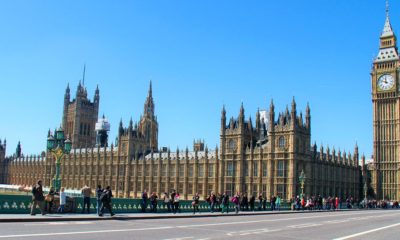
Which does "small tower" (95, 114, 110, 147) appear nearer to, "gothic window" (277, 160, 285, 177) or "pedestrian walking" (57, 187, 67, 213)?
"gothic window" (277, 160, 285, 177)

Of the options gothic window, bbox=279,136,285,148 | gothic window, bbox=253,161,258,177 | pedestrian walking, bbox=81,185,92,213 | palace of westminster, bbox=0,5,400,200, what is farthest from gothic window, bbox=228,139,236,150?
pedestrian walking, bbox=81,185,92,213

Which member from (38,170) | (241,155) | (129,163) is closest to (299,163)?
(241,155)

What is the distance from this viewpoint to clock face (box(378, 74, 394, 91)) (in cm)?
9562

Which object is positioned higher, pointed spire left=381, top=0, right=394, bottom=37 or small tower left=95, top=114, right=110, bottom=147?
pointed spire left=381, top=0, right=394, bottom=37

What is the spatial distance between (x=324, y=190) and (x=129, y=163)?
40.7 metres

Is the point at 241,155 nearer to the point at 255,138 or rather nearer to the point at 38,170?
the point at 255,138

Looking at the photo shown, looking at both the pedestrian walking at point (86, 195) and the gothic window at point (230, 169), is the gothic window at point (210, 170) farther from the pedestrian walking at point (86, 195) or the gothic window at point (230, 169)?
the pedestrian walking at point (86, 195)

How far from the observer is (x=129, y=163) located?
96.9 m

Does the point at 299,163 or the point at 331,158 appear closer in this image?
the point at 299,163

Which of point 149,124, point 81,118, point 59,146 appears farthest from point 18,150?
point 59,146

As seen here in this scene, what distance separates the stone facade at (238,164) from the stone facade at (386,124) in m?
4.84

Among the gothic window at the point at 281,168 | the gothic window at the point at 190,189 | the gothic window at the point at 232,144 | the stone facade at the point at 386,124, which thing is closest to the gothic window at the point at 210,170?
the gothic window at the point at 190,189

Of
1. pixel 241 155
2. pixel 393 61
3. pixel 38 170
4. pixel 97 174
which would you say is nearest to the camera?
pixel 241 155

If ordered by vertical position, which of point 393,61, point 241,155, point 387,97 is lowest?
point 241,155
